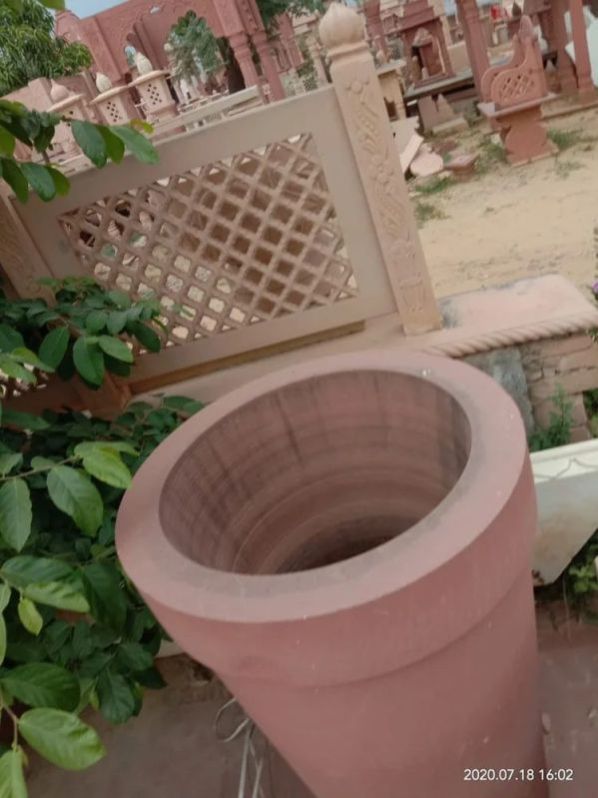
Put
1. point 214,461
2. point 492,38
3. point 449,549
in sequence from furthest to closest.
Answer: point 492,38 < point 214,461 < point 449,549

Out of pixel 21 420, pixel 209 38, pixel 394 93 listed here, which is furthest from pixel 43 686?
pixel 209 38

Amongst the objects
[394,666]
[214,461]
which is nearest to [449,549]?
[394,666]

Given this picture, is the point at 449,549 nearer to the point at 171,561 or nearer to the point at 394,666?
the point at 394,666

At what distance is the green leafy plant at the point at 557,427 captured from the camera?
184cm

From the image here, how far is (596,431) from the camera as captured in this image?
1950mm

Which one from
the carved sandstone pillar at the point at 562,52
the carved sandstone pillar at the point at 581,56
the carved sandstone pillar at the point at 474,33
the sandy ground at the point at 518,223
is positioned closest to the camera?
the sandy ground at the point at 518,223

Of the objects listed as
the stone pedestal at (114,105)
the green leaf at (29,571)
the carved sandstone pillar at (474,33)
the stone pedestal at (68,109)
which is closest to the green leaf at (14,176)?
the green leaf at (29,571)

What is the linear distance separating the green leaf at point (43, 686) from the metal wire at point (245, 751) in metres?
0.76

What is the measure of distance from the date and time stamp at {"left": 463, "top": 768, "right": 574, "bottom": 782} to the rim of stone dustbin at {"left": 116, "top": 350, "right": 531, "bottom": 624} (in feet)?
1.42

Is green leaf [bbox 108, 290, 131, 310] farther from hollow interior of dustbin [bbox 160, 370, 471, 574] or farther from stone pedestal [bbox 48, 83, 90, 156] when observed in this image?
stone pedestal [bbox 48, 83, 90, 156]

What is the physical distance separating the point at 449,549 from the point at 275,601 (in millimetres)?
230

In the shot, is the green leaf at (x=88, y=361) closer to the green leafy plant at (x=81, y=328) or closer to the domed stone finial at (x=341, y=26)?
the green leafy plant at (x=81, y=328)

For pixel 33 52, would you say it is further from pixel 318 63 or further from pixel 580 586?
pixel 580 586

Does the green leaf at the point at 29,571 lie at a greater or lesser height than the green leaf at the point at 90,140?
lesser
